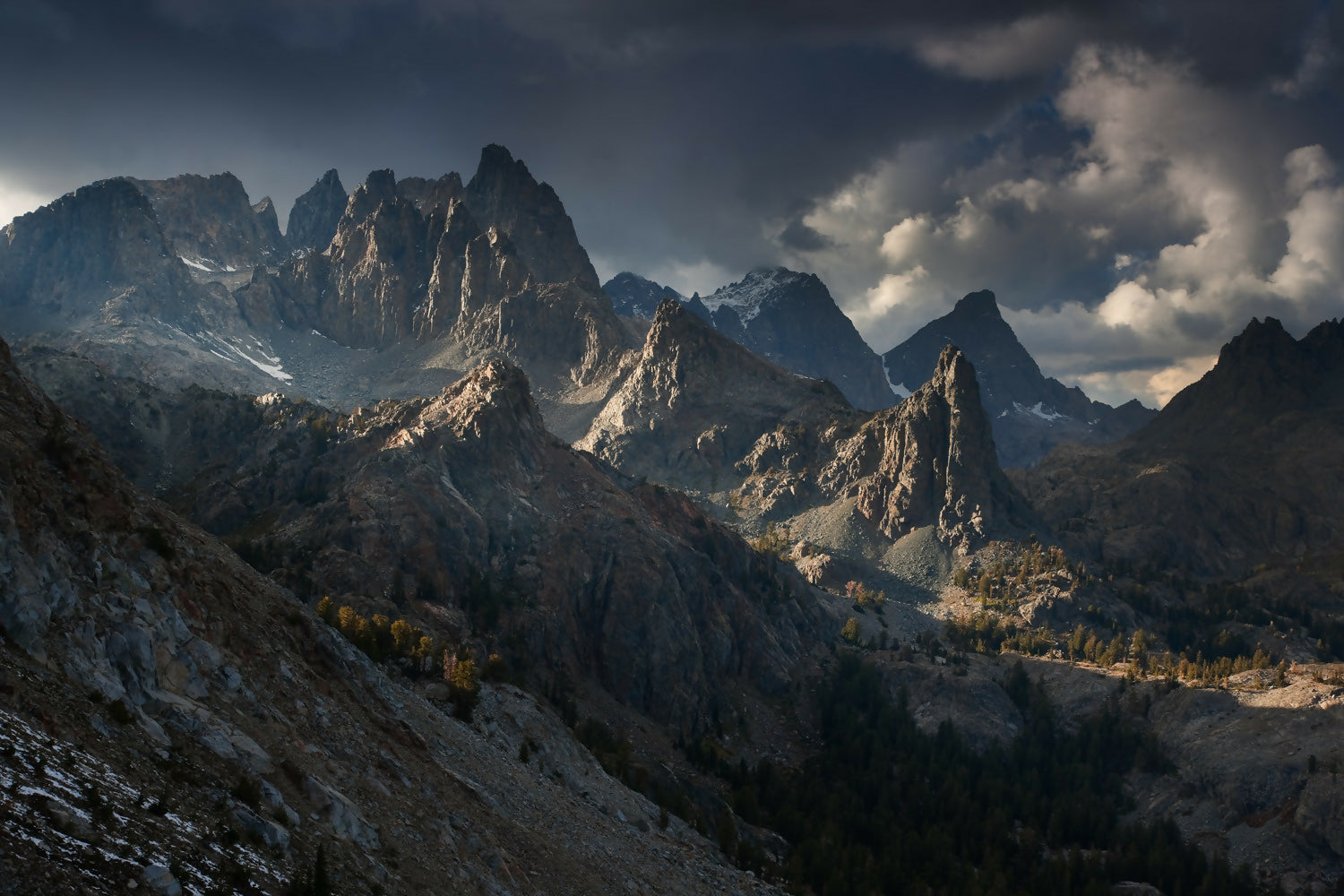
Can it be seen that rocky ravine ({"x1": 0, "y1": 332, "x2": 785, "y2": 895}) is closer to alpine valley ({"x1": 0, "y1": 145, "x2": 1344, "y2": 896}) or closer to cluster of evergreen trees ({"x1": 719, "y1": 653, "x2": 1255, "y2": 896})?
alpine valley ({"x1": 0, "y1": 145, "x2": 1344, "y2": 896})

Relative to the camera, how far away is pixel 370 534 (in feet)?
423

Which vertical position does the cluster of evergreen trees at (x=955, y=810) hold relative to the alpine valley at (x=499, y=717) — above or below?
below

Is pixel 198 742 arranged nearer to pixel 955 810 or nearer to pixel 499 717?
pixel 499 717

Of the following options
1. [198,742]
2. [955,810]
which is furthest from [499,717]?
[955,810]

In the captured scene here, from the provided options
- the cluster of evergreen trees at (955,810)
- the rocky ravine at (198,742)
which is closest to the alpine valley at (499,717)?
the rocky ravine at (198,742)

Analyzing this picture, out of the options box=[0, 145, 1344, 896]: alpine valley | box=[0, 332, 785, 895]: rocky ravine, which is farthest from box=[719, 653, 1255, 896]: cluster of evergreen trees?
box=[0, 332, 785, 895]: rocky ravine

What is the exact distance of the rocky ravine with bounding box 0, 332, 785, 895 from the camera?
25.1m

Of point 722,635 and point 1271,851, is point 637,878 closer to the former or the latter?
point 722,635

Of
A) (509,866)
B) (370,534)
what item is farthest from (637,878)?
(370,534)

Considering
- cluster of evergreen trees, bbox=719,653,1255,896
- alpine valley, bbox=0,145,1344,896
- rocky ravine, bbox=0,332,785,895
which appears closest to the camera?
rocky ravine, bbox=0,332,785,895

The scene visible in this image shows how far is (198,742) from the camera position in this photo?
3469cm

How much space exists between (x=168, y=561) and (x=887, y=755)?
143 m

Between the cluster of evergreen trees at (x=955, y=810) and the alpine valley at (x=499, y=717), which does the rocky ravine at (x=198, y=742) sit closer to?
the alpine valley at (x=499, y=717)

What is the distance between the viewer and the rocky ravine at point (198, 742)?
25.1m
